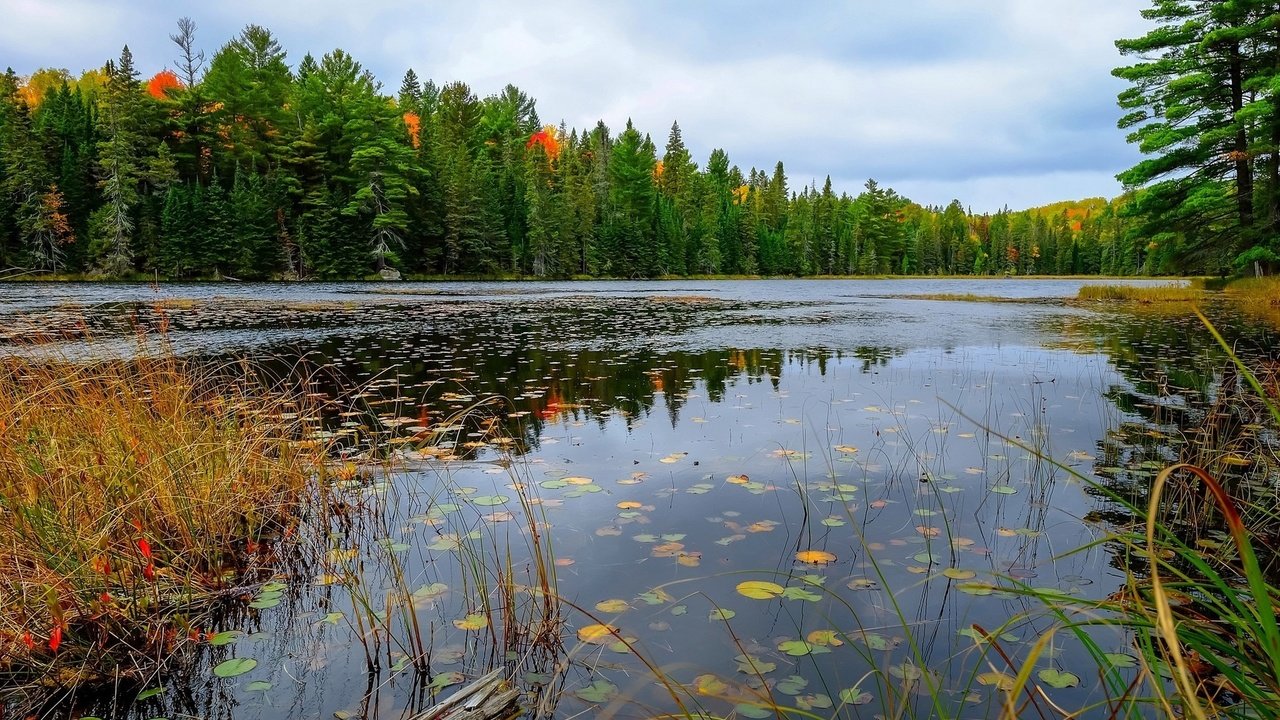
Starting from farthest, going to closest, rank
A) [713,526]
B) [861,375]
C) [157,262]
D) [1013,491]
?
[157,262]
[861,375]
[1013,491]
[713,526]

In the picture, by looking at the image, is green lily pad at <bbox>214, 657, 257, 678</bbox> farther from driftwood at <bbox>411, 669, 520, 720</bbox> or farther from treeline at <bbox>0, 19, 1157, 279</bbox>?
treeline at <bbox>0, 19, 1157, 279</bbox>

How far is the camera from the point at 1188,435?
625 centimetres

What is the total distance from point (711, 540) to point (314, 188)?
56145mm

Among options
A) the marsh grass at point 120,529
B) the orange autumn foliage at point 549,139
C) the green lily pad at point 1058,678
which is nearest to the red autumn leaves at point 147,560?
the marsh grass at point 120,529

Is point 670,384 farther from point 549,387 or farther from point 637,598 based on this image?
point 637,598

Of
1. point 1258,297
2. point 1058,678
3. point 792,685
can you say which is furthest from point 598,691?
point 1258,297

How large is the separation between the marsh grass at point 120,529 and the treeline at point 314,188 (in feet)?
101

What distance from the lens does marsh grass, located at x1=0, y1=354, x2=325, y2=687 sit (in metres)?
2.84

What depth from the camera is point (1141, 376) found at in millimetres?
9609

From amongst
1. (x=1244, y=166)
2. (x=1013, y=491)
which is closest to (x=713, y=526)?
(x=1013, y=491)

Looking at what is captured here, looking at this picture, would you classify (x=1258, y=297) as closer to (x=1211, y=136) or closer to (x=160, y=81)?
(x=1211, y=136)

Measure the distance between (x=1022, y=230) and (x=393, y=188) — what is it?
366ft

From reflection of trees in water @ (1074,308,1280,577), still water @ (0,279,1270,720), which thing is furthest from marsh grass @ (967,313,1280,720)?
still water @ (0,279,1270,720)

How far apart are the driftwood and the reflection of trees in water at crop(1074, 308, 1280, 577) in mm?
2020
